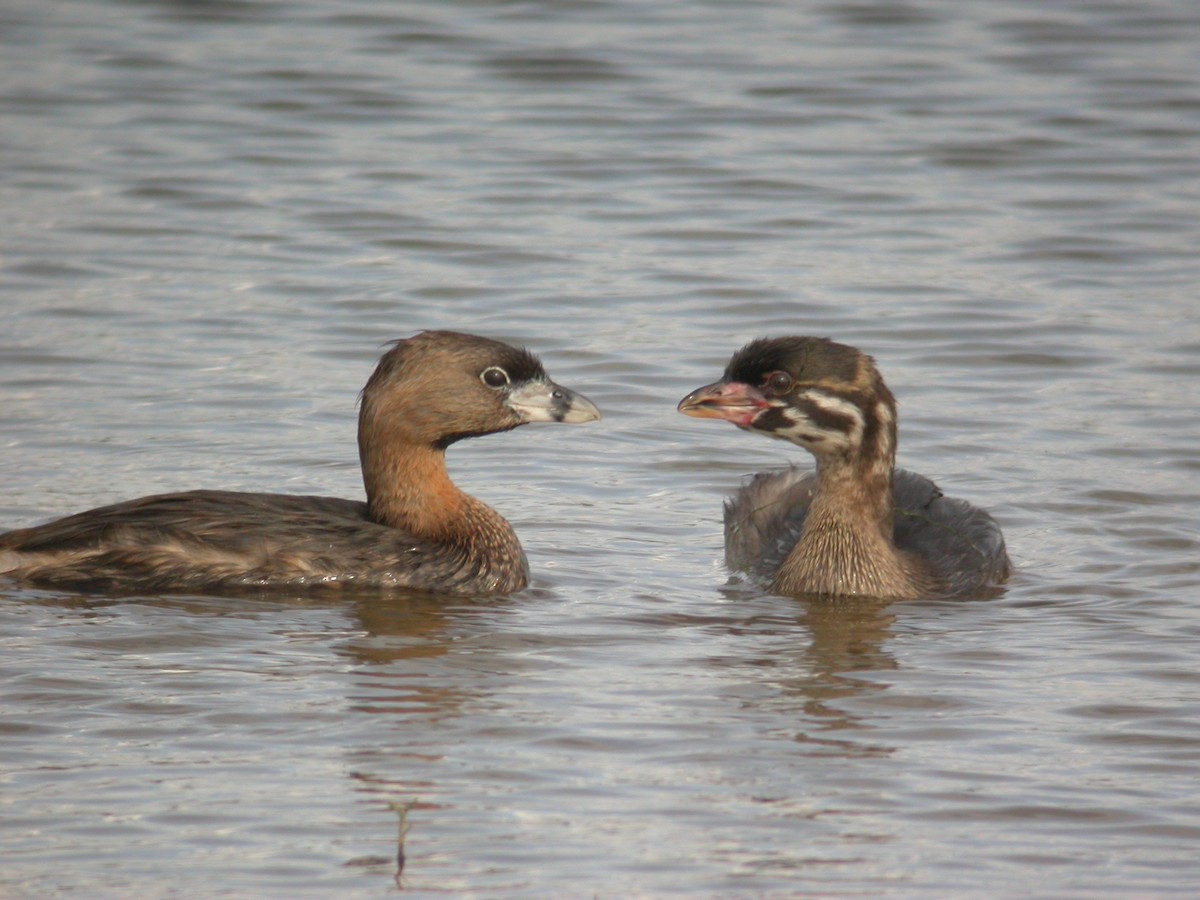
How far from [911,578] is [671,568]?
1.02 meters

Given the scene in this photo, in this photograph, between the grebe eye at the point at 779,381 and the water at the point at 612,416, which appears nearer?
the water at the point at 612,416

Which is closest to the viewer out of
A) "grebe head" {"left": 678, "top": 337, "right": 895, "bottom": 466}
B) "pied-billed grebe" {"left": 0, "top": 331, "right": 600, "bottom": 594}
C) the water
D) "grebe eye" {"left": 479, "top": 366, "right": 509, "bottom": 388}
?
the water

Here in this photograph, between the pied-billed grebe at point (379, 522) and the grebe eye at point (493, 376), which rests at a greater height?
the grebe eye at point (493, 376)

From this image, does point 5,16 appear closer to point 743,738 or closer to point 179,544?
point 179,544

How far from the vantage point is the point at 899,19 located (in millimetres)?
21047

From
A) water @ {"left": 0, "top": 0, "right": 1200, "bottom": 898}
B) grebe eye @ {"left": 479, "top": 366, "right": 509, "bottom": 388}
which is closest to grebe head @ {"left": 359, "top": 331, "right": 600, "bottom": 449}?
grebe eye @ {"left": 479, "top": 366, "right": 509, "bottom": 388}

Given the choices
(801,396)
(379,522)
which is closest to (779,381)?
(801,396)

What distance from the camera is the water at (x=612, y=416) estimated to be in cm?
602

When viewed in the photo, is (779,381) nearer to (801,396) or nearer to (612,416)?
(801,396)

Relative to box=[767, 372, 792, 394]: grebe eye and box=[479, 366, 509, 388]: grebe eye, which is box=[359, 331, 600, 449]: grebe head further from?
box=[767, 372, 792, 394]: grebe eye

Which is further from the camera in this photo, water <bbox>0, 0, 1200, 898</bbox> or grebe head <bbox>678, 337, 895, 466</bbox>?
grebe head <bbox>678, 337, 895, 466</bbox>

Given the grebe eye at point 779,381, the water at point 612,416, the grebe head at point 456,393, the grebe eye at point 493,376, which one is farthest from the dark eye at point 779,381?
the grebe eye at point 493,376

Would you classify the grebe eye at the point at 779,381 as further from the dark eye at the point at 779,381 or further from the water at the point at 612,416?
the water at the point at 612,416

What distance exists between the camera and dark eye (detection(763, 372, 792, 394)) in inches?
352
